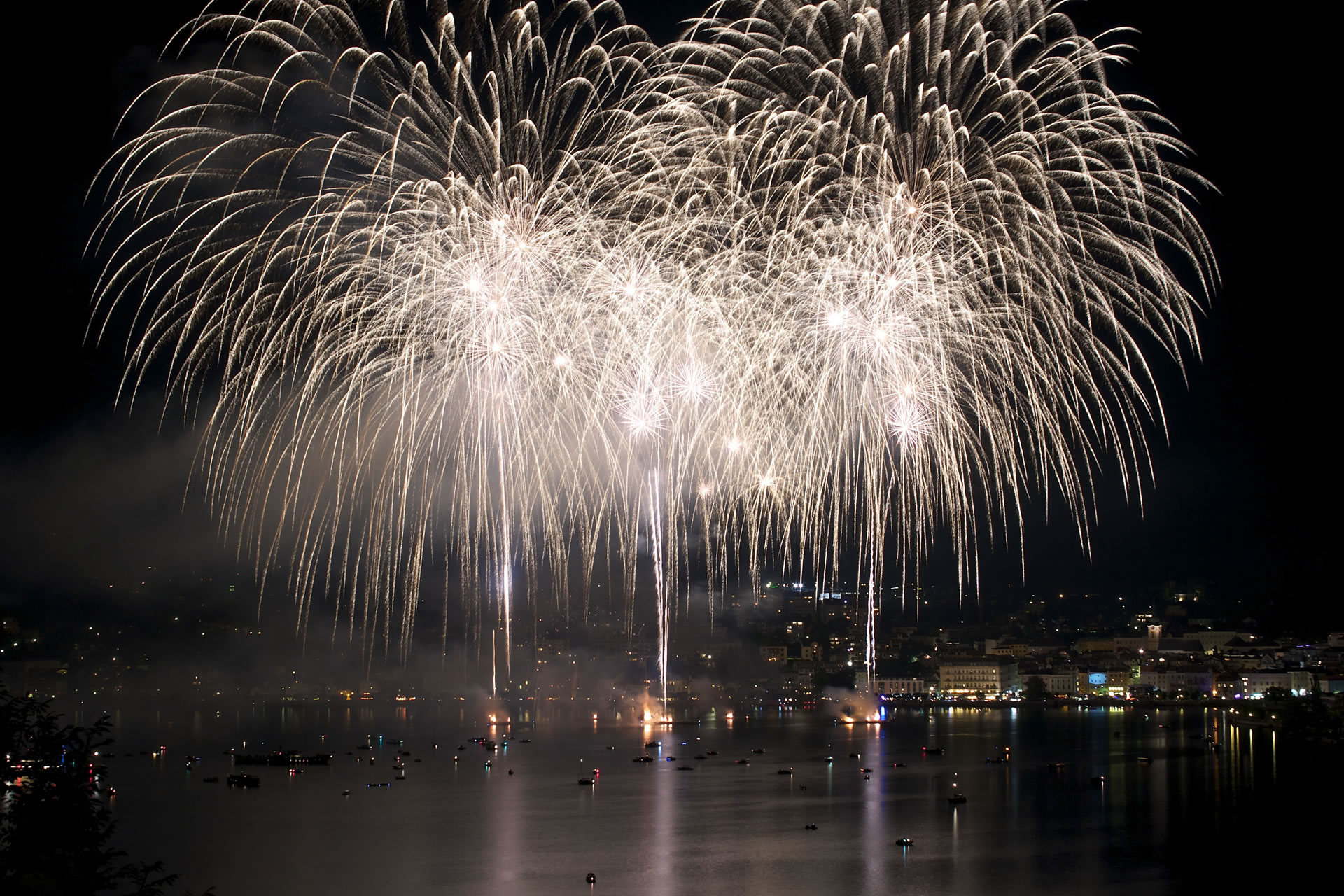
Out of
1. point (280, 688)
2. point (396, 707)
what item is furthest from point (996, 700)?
point (280, 688)

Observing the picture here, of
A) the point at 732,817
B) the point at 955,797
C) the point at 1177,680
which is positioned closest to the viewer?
the point at 732,817

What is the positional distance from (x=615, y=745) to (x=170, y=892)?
37155mm

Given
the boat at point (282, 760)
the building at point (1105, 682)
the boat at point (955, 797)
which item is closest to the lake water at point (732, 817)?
the boat at point (955, 797)

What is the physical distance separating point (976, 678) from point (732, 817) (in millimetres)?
83695

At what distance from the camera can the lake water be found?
26.1 metres

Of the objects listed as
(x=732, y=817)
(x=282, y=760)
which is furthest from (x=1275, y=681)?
(x=282, y=760)

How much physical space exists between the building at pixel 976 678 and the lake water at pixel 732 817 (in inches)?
1945

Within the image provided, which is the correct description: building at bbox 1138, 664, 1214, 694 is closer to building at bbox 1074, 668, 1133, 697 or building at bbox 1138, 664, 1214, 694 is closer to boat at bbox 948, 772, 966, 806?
building at bbox 1074, 668, 1133, 697

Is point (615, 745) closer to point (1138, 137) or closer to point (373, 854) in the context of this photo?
point (373, 854)

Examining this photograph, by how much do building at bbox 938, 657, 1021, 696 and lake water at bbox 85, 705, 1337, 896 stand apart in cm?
4940

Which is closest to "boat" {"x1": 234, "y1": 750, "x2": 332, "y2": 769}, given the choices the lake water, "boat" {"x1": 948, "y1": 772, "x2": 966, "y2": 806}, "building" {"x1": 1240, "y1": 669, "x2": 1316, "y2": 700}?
the lake water

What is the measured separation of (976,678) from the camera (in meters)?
112

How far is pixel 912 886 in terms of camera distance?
81.9 feet

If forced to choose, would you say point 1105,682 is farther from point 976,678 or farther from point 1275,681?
point 1275,681
